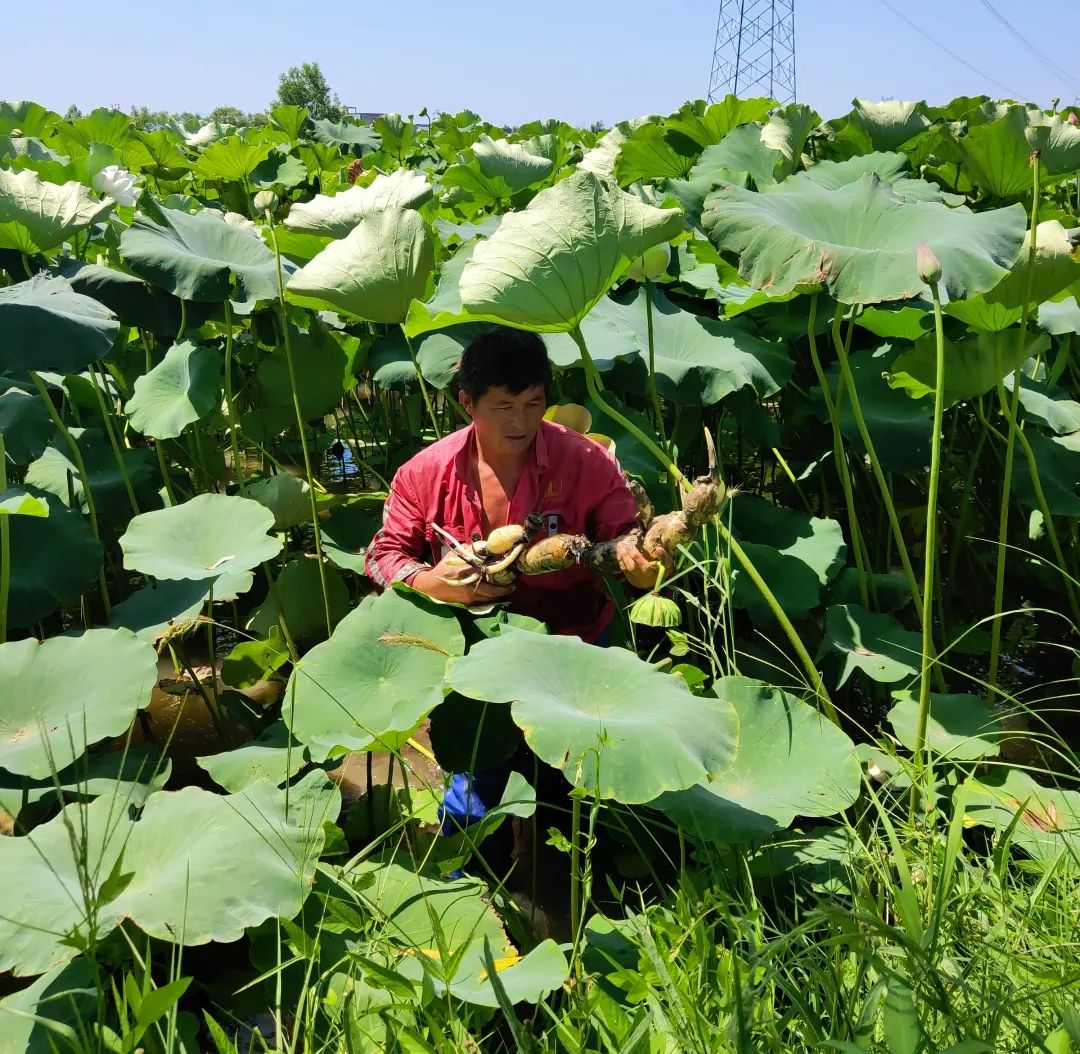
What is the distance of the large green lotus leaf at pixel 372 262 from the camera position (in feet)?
6.74

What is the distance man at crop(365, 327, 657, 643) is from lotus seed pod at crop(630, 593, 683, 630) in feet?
1.03

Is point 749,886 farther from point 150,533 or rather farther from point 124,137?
point 124,137

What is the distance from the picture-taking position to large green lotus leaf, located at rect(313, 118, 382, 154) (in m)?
7.85

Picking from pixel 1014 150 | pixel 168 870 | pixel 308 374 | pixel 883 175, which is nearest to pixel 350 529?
pixel 308 374

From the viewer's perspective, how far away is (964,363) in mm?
2258

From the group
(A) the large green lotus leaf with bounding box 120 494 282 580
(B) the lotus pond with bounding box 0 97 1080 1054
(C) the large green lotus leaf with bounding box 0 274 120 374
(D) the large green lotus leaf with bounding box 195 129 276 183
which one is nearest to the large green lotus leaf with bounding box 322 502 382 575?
(B) the lotus pond with bounding box 0 97 1080 1054

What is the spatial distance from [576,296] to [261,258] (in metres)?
1.30

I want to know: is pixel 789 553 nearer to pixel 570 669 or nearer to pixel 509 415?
pixel 509 415

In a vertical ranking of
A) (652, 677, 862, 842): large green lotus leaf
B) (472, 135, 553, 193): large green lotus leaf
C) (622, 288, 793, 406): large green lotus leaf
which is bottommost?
(652, 677, 862, 842): large green lotus leaf

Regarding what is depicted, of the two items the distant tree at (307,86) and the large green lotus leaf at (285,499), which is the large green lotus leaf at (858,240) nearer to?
the large green lotus leaf at (285,499)

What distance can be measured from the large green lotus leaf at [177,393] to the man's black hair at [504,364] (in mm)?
975

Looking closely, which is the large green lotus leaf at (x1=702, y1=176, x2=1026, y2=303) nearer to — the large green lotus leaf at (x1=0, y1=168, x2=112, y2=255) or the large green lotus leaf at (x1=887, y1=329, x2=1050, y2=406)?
the large green lotus leaf at (x1=887, y1=329, x2=1050, y2=406)

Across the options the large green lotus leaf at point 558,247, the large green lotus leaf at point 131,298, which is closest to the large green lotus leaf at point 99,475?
the large green lotus leaf at point 131,298

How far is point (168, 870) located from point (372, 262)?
1.21 meters
